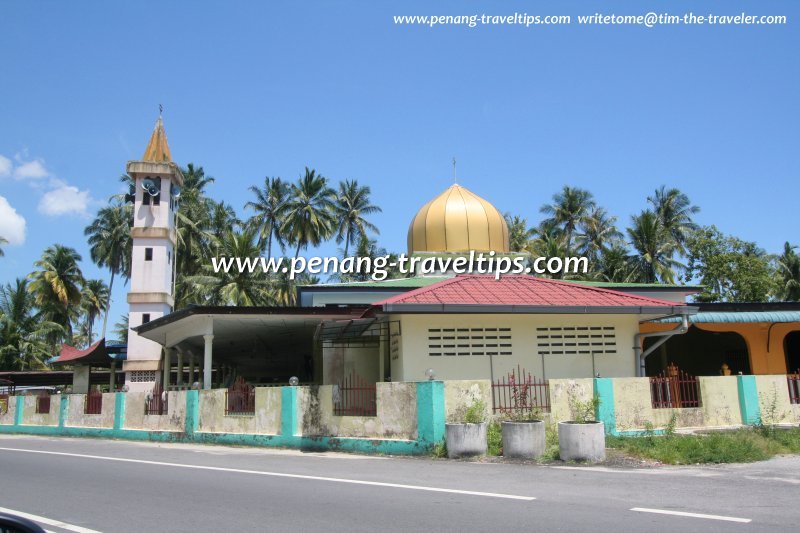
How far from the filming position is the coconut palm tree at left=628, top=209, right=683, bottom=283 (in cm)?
4472

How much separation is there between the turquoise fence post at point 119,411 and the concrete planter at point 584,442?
13.3 meters

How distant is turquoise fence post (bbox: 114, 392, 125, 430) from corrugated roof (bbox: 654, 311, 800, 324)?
1700cm

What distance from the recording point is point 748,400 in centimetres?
1469

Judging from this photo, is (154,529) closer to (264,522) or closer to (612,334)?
(264,522)

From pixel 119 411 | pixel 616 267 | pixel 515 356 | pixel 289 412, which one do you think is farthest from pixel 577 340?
pixel 616 267

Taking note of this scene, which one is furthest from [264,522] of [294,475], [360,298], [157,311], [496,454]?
[157,311]

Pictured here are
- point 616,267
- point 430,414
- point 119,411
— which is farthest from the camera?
point 616,267

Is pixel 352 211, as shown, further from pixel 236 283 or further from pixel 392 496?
pixel 392 496

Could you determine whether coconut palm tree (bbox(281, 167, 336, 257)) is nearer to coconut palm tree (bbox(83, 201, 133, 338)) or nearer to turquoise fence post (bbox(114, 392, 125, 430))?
coconut palm tree (bbox(83, 201, 133, 338))

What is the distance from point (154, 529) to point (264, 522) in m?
1.05

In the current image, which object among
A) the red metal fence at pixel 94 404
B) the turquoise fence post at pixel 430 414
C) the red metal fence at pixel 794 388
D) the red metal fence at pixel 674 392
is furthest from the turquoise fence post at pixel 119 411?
the red metal fence at pixel 794 388

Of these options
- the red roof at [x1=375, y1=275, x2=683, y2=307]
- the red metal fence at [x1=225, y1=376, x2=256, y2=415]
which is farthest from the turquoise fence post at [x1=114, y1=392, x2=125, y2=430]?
the red roof at [x1=375, y1=275, x2=683, y2=307]

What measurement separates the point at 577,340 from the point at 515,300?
2047 millimetres

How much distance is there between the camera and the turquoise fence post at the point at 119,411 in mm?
18969
